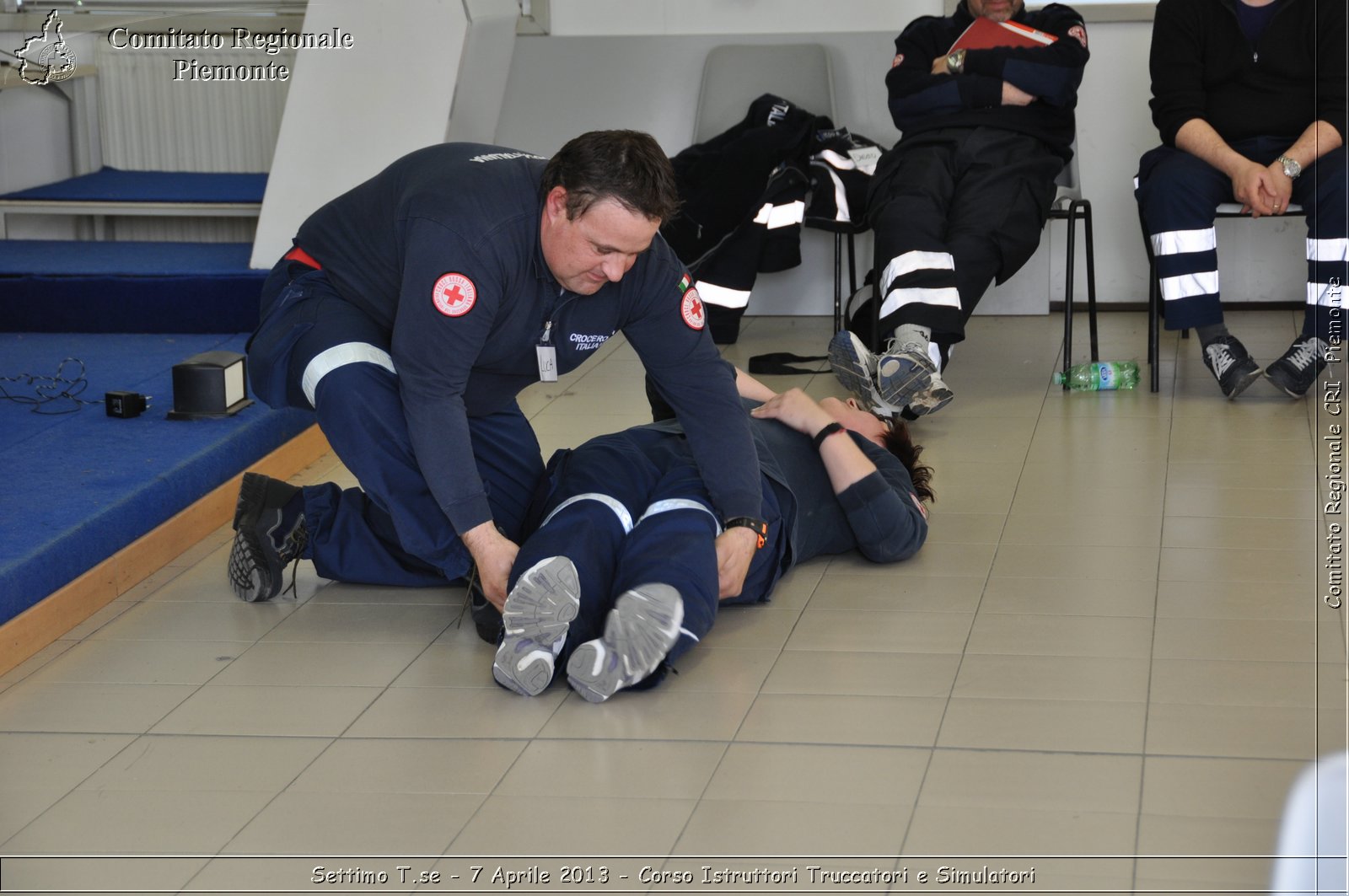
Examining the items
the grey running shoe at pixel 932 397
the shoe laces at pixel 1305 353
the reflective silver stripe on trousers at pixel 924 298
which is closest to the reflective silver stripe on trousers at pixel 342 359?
the grey running shoe at pixel 932 397

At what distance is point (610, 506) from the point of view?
241 cm

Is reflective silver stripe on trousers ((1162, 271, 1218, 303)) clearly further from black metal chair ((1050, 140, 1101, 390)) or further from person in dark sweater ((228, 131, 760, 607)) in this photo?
person in dark sweater ((228, 131, 760, 607))

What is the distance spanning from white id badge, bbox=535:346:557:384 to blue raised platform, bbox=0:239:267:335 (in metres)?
2.14

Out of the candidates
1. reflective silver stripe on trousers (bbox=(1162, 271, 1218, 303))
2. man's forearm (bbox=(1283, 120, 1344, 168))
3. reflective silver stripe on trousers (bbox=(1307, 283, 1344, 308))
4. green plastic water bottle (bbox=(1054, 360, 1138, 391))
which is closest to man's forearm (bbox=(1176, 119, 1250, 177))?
man's forearm (bbox=(1283, 120, 1344, 168))

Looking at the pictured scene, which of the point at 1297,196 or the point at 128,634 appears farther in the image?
the point at 1297,196

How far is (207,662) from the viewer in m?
2.46

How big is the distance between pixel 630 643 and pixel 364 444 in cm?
60

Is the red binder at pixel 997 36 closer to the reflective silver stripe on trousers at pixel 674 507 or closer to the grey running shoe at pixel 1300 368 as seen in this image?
the grey running shoe at pixel 1300 368

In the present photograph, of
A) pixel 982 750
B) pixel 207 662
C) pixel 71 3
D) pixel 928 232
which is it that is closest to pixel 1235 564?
pixel 982 750

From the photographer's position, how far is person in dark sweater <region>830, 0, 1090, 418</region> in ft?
13.0

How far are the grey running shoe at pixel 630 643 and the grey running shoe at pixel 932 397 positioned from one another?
1.60 m

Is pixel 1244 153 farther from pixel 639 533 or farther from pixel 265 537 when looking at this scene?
pixel 265 537

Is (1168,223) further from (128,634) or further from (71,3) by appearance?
(71,3)

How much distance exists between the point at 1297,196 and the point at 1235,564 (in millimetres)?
1794
